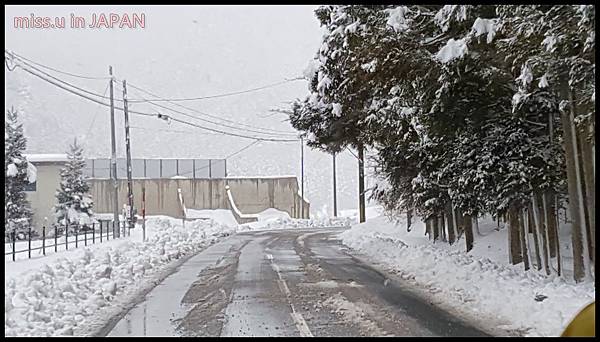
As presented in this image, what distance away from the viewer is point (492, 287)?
11.3 metres

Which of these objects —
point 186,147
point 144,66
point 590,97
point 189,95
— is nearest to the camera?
point 590,97

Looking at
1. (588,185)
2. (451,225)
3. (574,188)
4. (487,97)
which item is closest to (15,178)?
(451,225)

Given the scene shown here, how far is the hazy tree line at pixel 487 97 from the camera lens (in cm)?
915

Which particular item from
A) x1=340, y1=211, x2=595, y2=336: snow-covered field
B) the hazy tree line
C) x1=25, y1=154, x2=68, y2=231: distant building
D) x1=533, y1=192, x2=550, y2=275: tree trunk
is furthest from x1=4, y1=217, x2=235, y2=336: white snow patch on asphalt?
x1=25, y1=154, x2=68, y2=231: distant building

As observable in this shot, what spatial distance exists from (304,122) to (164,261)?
6005 mm

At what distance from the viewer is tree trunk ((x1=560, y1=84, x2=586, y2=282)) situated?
1117 centimetres

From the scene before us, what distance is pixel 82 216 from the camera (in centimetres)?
4609

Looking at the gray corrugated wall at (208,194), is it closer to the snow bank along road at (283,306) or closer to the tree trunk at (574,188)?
the snow bank along road at (283,306)

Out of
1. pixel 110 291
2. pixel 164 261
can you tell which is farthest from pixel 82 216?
pixel 110 291

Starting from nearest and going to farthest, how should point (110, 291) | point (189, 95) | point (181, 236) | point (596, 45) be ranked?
1. point (596, 45)
2. point (110, 291)
3. point (181, 236)
4. point (189, 95)

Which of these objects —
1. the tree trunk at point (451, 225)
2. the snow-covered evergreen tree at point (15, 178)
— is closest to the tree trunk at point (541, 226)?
the tree trunk at point (451, 225)

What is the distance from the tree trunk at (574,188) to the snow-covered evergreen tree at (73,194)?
3912cm

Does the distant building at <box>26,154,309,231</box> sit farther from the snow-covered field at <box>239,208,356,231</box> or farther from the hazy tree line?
the hazy tree line

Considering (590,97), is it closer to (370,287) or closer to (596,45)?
(596,45)
